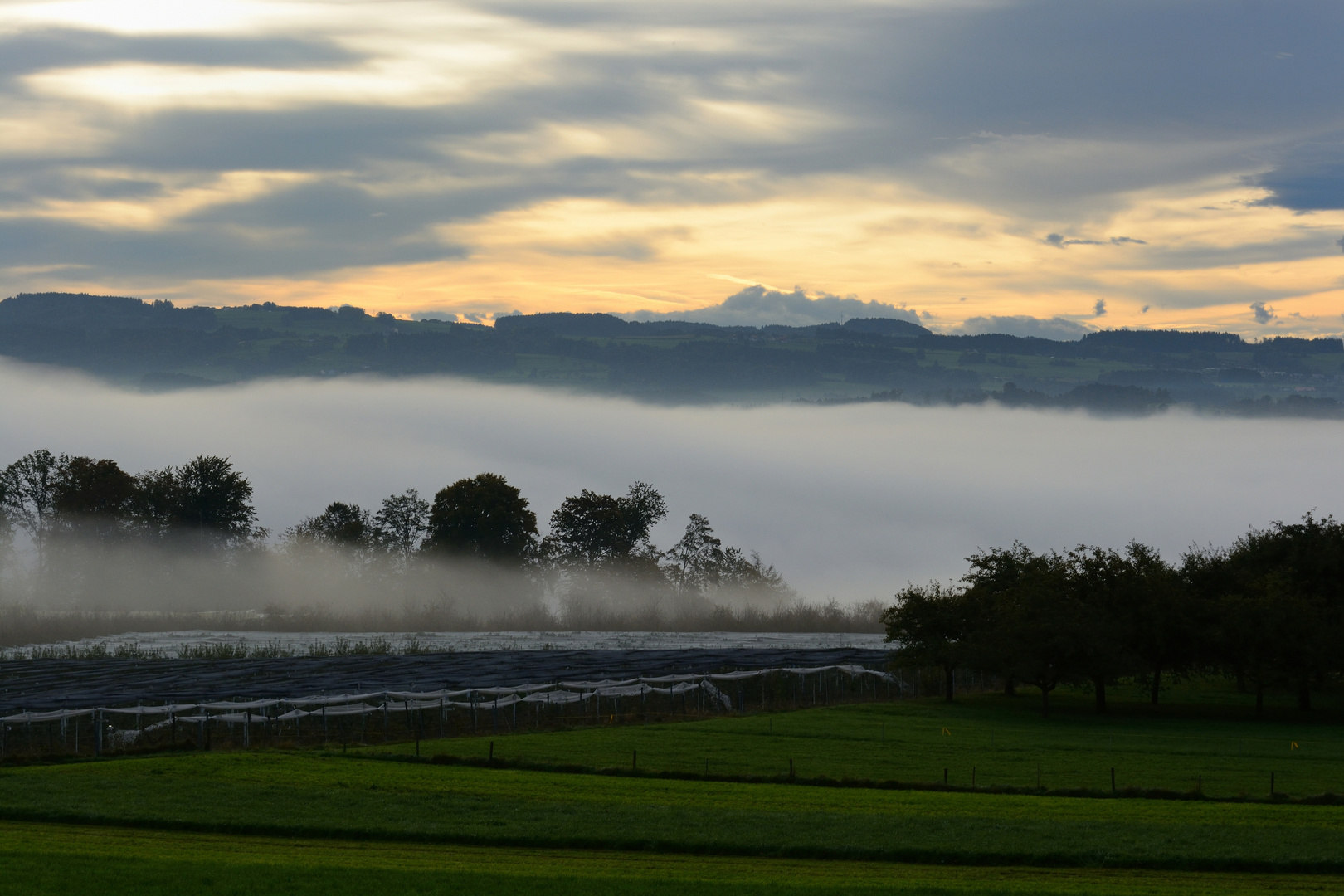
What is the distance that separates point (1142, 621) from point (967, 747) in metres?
28.8

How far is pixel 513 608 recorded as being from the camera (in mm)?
140625

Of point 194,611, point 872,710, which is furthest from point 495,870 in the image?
point 194,611

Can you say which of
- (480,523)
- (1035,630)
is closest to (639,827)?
(1035,630)

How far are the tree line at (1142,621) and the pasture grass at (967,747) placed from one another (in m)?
3.30

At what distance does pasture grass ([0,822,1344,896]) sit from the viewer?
30078mm

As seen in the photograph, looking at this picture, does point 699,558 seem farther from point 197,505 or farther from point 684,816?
point 684,816

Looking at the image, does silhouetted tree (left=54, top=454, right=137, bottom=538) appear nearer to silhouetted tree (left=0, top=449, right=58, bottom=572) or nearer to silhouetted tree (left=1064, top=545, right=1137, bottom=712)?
silhouetted tree (left=0, top=449, right=58, bottom=572)

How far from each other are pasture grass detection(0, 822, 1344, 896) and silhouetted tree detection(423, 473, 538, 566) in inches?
4183

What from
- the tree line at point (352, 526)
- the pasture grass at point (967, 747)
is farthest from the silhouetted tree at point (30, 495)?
the pasture grass at point (967, 747)

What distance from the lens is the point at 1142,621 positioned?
7950 centimetres

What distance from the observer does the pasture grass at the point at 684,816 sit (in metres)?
34.4

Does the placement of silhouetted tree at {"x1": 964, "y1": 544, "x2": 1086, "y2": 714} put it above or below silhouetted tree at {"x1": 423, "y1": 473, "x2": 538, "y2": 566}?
below

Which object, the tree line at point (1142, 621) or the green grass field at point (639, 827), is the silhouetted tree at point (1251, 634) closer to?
the tree line at point (1142, 621)

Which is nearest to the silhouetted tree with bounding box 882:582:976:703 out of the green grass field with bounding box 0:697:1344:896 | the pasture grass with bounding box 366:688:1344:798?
the pasture grass with bounding box 366:688:1344:798
